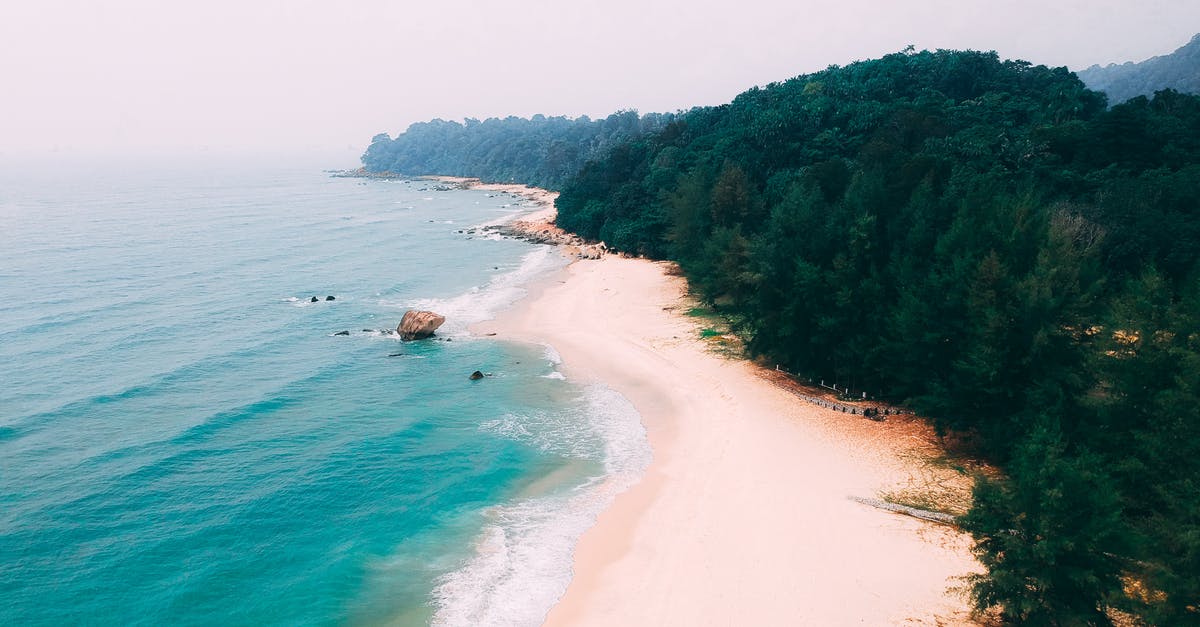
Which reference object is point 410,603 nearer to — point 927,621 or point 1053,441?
point 927,621

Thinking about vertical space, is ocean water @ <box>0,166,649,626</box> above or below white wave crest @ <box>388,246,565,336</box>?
below

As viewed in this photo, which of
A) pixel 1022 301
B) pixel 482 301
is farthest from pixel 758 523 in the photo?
pixel 482 301

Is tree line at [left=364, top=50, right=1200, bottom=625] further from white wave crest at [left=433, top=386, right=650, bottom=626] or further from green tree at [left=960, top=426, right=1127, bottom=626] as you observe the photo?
white wave crest at [left=433, top=386, right=650, bottom=626]

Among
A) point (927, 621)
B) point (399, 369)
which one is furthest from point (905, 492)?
point (399, 369)

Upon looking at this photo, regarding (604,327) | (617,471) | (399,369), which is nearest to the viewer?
(617,471)

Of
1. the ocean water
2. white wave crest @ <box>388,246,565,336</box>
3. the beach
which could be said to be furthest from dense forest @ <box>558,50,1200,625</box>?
white wave crest @ <box>388,246,565,336</box>

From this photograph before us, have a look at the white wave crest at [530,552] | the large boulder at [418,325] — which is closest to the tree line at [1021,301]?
the white wave crest at [530,552]
